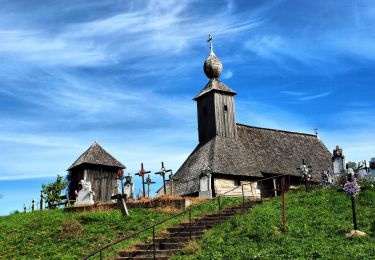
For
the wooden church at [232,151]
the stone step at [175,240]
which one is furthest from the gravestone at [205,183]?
the stone step at [175,240]

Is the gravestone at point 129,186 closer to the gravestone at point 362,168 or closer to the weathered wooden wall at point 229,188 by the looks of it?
the weathered wooden wall at point 229,188

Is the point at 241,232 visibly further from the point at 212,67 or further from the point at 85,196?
the point at 212,67

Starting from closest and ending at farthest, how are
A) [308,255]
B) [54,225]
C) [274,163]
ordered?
[308,255], [54,225], [274,163]

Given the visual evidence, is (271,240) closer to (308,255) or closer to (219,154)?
(308,255)

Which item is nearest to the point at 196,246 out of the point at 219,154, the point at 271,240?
the point at 271,240

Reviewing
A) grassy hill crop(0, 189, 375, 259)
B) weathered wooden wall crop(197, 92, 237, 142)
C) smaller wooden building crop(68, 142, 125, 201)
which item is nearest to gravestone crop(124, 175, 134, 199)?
grassy hill crop(0, 189, 375, 259)

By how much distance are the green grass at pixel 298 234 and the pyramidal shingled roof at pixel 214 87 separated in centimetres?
1974

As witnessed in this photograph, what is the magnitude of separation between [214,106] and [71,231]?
70.0 feet

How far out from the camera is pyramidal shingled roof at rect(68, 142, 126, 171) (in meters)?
35.7

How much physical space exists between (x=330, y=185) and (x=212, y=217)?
849 centimetres

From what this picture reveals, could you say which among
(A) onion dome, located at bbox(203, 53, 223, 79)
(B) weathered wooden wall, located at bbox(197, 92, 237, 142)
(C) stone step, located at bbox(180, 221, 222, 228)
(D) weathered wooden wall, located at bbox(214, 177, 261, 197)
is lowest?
(C) stone step, located at bbox(180, 221, 222, 228)

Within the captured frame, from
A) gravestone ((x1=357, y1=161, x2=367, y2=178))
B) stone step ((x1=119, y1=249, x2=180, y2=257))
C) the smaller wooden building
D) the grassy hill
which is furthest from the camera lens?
the smaller wooden building

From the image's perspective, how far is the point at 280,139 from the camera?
43344 millimetres

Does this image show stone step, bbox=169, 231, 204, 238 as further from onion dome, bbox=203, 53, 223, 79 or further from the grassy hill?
onion dome, bbox=203, 53, 223, 79
